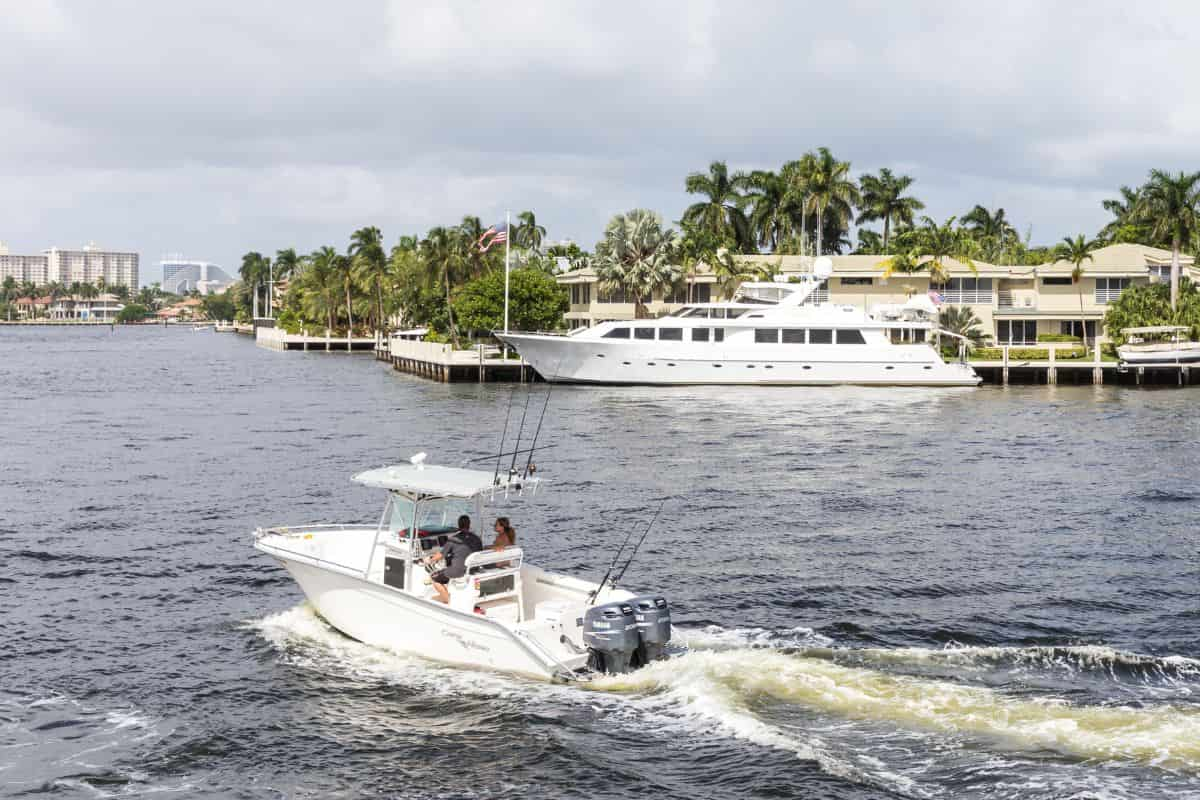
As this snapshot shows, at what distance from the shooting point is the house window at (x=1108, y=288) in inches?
3068

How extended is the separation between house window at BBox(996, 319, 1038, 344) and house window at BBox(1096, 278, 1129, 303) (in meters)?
4.45

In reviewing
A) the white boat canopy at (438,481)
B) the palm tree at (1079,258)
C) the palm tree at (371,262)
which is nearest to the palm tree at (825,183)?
the palm tree at (1079,258)

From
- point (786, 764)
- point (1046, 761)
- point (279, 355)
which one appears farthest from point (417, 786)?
point (279, 355)

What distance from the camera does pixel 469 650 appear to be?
50.8 feet

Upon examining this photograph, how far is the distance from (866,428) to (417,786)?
34746 mm

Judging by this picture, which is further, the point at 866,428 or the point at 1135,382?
the point at 1135,382

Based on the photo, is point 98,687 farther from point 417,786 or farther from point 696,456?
point 696,456

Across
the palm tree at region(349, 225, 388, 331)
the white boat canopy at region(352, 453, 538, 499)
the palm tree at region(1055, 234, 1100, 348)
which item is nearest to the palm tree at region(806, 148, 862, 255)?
the palm tree at region(1055, 234, 1100, 348)

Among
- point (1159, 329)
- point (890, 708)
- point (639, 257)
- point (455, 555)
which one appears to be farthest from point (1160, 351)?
point (455, 555)

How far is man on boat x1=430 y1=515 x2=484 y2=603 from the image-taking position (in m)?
15.8

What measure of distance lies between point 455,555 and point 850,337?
170 feet

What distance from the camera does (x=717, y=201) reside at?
97.3m

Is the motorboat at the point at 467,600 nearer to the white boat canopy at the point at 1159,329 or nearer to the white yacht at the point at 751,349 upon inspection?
the white yacht at the point at 751,349

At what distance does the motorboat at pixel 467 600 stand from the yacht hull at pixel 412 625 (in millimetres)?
16
